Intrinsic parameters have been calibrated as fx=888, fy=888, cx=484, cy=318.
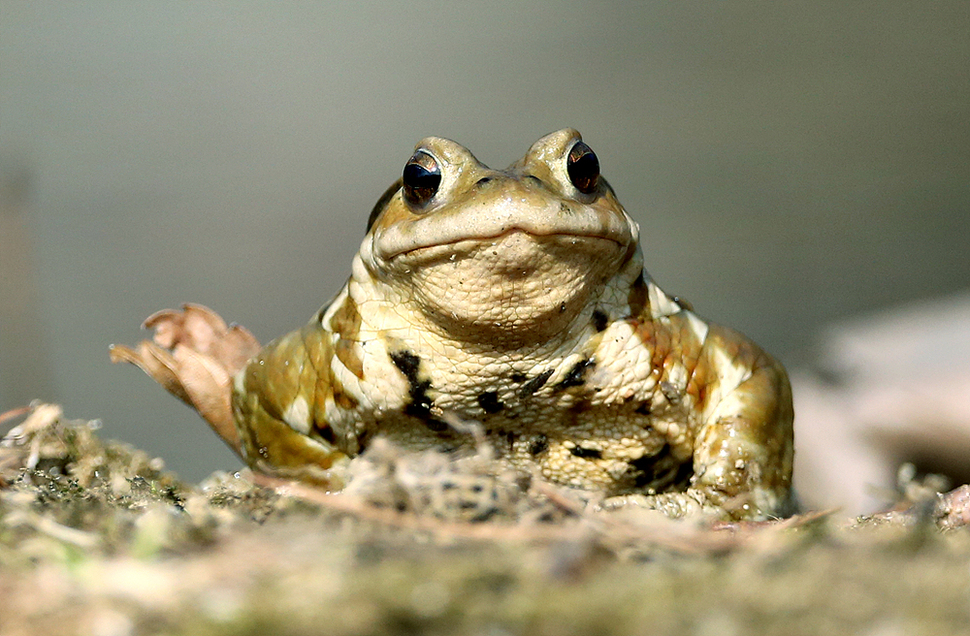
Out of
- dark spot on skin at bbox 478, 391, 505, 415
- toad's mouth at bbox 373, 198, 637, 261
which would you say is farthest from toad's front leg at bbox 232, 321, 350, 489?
toad's mouth at bbox 373, 198, 637, 261

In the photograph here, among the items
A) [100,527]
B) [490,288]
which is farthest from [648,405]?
[100,527]

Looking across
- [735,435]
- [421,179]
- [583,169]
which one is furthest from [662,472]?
[421,179]

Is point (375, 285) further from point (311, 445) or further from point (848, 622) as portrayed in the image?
point (848, 622)

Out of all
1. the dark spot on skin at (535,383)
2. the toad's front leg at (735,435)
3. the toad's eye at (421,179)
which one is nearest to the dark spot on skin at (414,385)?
the dark spot on skin at (535,383)

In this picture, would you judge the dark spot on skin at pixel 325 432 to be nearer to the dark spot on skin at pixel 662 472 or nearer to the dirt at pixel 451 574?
the dark spot on skin at pixel 662 472

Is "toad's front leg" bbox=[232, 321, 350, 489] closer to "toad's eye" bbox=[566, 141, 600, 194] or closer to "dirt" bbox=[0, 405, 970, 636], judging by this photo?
"toad's eye" bbox=[566, 141, 600, 194]

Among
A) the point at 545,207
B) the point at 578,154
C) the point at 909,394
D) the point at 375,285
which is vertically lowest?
the point at 909,394

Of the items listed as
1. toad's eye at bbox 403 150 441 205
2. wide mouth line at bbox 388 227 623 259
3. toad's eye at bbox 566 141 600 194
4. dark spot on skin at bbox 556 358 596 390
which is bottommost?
dark spot on skin at bbox 556 358 596 390
